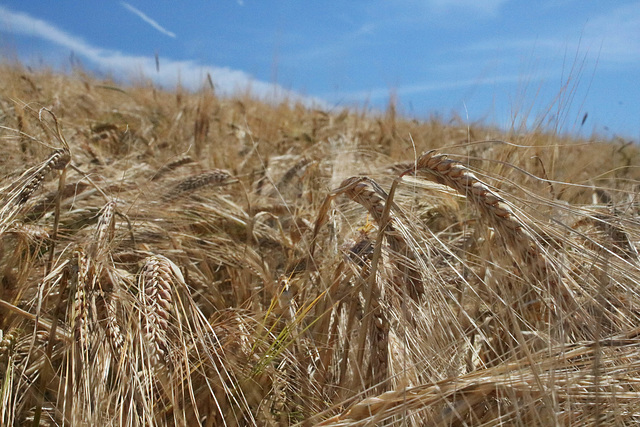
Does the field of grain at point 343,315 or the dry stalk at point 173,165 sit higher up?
the dry stalk at point 173,165

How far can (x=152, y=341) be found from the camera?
90cm

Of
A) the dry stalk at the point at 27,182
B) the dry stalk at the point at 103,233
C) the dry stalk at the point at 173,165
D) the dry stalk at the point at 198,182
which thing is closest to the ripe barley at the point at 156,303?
the dry stalk at the point at 103,233

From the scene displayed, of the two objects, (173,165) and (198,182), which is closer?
(198,182)

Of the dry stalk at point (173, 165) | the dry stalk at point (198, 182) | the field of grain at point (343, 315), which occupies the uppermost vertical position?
the dry stalk at point (173, 165)

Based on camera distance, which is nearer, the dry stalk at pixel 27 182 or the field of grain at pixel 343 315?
the field of grain at pixel 343 315

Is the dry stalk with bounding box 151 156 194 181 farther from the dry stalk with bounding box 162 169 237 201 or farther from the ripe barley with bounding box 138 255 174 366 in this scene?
the ripe barley with bounding box 138 255 174 366

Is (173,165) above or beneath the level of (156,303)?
above

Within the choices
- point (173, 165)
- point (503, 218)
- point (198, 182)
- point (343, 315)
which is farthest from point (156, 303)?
point (173, 165)

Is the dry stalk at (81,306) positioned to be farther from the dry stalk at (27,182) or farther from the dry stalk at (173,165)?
the dry stalk at (173,165)

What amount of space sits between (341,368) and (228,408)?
0.26 m

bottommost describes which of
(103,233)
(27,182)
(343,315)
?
(343,315)

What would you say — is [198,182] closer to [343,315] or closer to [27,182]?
[27,182]

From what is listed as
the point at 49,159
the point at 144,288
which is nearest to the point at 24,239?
the point at 49,159

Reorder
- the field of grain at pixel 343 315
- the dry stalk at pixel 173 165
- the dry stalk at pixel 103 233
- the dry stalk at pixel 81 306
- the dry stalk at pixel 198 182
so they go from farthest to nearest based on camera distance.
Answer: the dry stalk at pixel 173 165 < the dry stalk at pixel 198 182 < the dry stalk at pixel 103 233 < the dry stalk at pixel 81 306 < the field of grain at pixel 343 315
